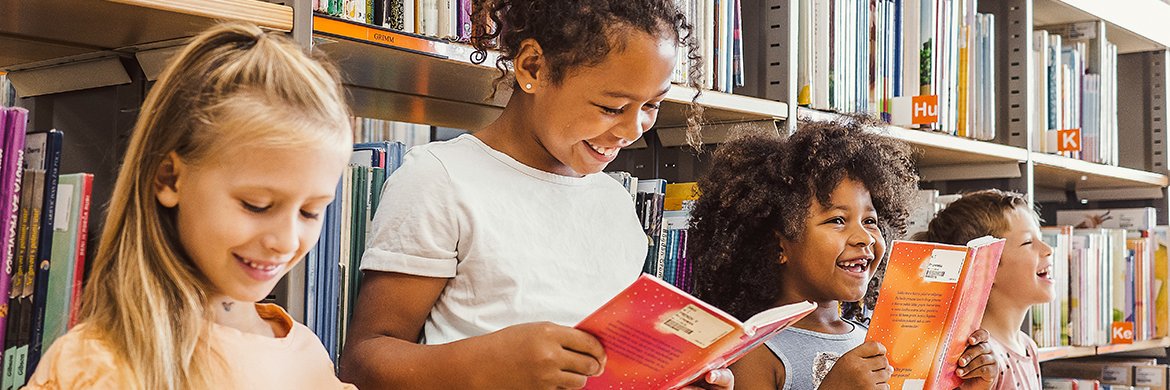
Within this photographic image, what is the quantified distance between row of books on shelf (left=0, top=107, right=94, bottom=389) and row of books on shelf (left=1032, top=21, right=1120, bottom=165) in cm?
205

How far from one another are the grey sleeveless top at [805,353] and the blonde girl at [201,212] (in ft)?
2.34

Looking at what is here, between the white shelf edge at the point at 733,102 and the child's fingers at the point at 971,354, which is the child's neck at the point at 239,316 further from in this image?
the child's fingers at the point at 971,354

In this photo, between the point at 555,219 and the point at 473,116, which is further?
the point at 473,116

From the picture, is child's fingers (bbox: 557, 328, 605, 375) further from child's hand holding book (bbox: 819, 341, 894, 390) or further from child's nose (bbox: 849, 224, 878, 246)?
child's nose (bbox: 849, 224, 878, 246)

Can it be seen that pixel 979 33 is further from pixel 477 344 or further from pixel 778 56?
pixel 477 344

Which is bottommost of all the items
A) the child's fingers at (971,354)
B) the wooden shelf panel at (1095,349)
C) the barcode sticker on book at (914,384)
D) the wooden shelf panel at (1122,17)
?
the wooden shelf panel at (1095,349)

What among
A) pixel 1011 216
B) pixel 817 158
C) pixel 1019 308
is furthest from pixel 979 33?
pixel 817 158

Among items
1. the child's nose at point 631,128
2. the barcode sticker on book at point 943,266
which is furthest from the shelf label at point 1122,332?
the child's nose at point 631,128

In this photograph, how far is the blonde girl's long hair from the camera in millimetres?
627

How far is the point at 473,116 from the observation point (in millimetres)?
1433

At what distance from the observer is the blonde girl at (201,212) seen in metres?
0.63

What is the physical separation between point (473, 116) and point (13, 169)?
0.74 meters

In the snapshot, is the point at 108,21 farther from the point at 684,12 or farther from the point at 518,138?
the point at 684,12

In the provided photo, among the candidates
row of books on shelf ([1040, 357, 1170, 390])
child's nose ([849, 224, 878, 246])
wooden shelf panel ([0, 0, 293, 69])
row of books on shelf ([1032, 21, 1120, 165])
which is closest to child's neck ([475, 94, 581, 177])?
wooden shelf panel ([0, 0, 293, 69])
